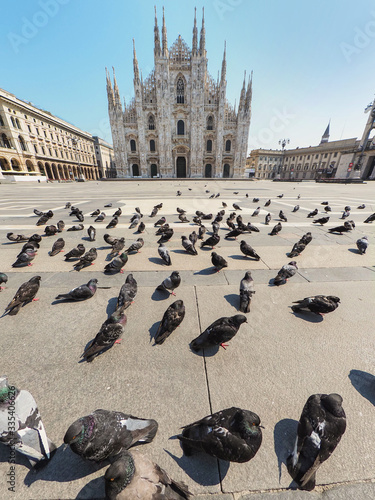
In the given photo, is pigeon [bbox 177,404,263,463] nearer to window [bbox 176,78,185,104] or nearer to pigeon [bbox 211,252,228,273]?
pigeon [bbox 211,252,228,273]

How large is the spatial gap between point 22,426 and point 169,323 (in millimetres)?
1640

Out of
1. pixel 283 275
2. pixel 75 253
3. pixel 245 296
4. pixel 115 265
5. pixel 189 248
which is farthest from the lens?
pixel 189 248

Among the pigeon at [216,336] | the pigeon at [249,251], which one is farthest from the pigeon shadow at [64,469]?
the pigeon at [249,251]

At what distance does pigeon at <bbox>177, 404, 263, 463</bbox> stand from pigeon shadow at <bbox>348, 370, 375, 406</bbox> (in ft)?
4.52

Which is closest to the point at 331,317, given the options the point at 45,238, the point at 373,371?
the point at 373,371

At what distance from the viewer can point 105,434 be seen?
1.54 metres

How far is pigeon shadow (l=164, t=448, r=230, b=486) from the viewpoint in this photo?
5.01 feet

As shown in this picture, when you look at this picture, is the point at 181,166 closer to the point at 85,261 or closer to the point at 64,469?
the point at 85,261

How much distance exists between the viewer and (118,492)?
4.17ft

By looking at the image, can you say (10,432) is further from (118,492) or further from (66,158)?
(66,158)

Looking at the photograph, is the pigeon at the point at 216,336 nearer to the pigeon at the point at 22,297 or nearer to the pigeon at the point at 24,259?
the pigeon at the point at 22,297

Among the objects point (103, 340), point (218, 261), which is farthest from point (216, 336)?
point (218, 261)

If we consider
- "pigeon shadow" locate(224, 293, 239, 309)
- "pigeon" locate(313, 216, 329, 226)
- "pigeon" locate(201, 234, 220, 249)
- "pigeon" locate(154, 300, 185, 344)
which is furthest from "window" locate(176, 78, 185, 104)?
"pigeon" locate(154, 300, 185, 344)

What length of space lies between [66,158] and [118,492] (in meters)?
83.3
